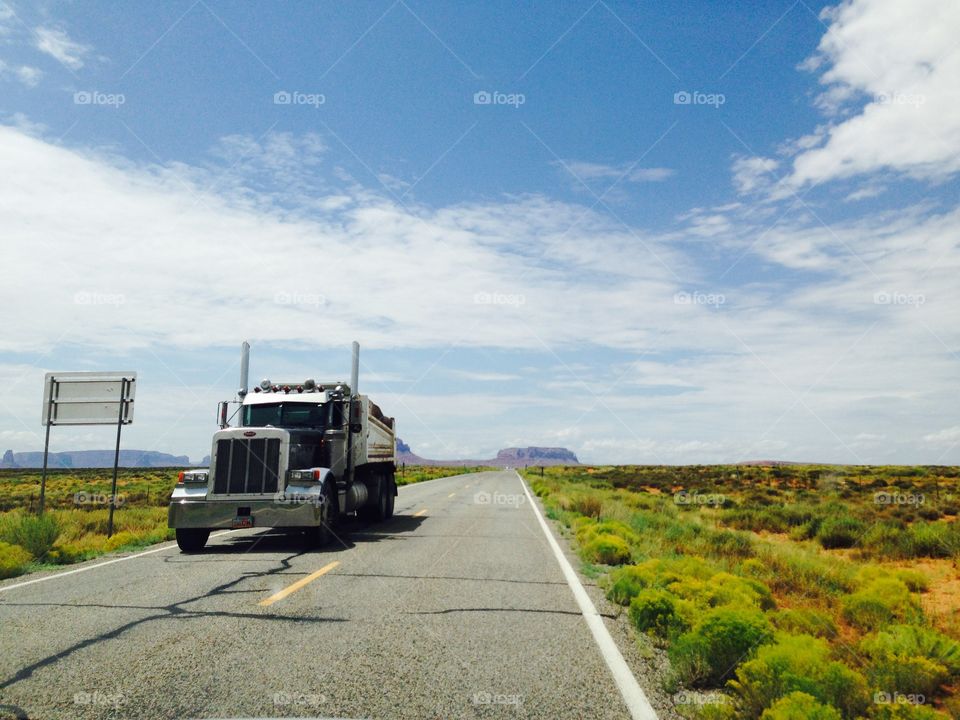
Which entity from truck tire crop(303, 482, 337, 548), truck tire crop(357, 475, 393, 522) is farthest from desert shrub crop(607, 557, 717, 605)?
truck tire crop(357, 475, 393, 522)

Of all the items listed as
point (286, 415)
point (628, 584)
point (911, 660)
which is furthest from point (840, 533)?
point (286, 415)

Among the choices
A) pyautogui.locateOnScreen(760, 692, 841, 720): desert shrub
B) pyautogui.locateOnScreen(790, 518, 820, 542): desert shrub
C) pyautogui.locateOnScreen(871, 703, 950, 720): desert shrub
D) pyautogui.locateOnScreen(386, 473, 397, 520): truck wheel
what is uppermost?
pyautogui.locateOnScreen(386, 473, 397, 520): truck wheel

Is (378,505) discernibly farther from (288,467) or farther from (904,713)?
(904,713)

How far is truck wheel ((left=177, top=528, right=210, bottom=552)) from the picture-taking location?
38.6ft

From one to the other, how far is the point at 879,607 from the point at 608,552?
4.26 m

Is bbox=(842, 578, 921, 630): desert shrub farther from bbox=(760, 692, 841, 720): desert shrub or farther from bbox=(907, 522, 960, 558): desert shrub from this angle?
bbox=(907, 522, 960, 558): desert shrub

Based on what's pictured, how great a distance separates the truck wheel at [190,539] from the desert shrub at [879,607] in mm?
9898

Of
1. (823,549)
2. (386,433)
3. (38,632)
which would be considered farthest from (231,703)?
(823,549)

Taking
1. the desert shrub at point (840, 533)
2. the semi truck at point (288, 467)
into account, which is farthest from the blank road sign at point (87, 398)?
the desert shrub at point (840, 533)

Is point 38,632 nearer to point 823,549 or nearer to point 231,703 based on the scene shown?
point 231,703

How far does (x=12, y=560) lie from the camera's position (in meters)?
9.74

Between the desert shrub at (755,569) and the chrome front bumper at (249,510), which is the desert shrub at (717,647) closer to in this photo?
the desert shrub at (755,569)

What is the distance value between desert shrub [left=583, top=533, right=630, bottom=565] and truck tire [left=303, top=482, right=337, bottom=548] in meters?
4.66

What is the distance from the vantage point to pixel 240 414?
47.3 ft
